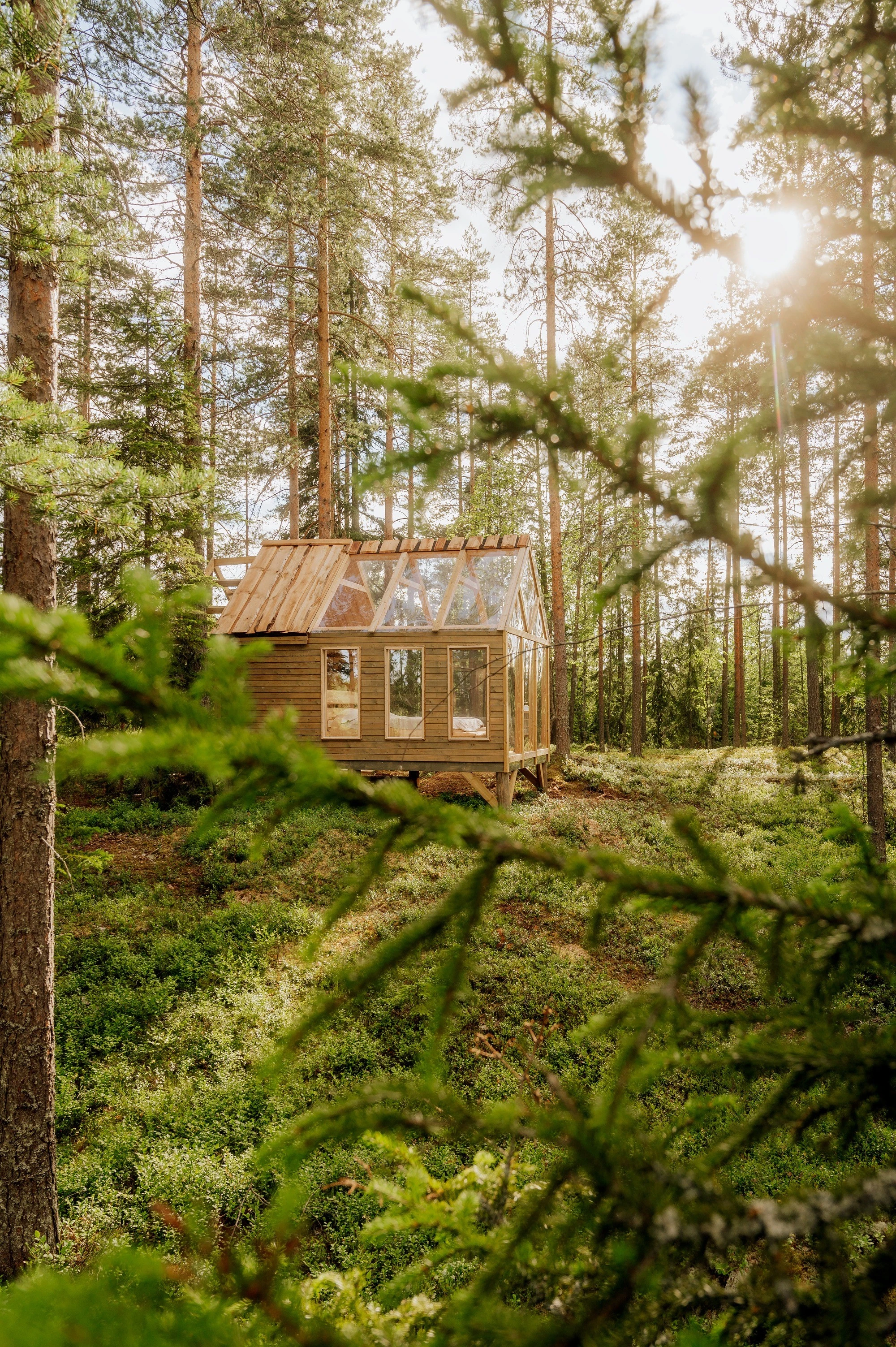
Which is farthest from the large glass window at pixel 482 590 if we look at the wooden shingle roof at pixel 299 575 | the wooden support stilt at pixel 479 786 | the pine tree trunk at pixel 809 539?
the pine tree trunk at pixel 809 539

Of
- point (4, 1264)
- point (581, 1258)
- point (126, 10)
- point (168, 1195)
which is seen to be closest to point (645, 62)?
point (581, 1258)

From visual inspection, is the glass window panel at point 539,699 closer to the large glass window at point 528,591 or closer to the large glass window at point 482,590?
the large glass window at point 528,591

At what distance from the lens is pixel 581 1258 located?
100 centimetres

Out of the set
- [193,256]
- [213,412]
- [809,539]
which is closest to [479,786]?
[809,539]

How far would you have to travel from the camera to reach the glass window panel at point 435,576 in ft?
37.9

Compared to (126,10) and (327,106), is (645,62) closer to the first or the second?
(126,10)

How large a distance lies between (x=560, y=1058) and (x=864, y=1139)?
6.96ft

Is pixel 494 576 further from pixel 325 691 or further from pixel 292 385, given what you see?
pixel 292 385

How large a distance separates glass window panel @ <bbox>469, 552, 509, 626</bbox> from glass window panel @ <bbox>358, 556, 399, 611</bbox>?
155 cm

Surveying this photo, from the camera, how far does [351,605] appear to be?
473 inches

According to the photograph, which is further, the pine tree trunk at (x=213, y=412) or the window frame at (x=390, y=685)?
the window frame at (x=390, y=685)

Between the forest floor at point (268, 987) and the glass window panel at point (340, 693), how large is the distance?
2008 millimetres

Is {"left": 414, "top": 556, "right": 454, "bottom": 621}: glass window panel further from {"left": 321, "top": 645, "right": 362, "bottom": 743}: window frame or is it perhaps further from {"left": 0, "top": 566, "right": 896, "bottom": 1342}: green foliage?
{"left": 0, "top": 566, "right": 896, "bottom": 1342}: green foliage

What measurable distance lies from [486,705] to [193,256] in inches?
355
